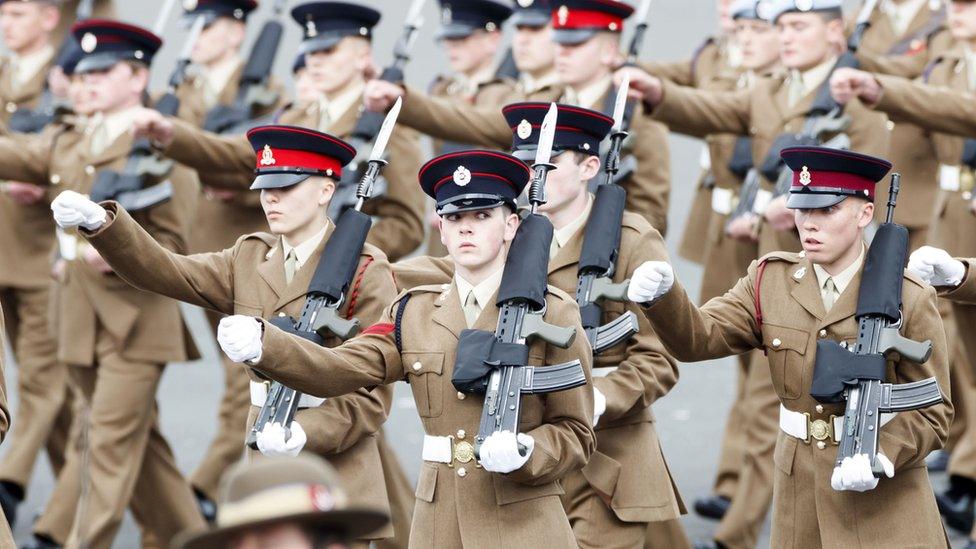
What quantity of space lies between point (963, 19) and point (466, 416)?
3876 millimetres

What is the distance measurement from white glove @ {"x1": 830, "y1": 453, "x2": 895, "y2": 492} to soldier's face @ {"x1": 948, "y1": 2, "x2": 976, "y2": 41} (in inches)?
136

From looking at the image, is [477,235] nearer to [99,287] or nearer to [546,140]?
[546,140]

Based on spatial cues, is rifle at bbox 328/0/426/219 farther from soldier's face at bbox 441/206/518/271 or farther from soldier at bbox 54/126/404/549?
soldier's face at bbox 441/206/518/271

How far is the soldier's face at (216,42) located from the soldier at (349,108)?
171cm

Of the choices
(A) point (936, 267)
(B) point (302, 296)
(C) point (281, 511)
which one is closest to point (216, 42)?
(B) point (302, 296)

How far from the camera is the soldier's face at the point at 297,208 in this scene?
6340mm

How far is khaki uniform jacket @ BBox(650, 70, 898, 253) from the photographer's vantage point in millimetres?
8234

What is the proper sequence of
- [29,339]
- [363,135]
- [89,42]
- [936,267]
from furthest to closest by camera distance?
1. [29,339]
2. [89,42]
3. [363,135]
4. [936,267]

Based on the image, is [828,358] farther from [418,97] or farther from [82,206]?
[418,97]

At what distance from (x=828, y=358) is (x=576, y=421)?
73 cm

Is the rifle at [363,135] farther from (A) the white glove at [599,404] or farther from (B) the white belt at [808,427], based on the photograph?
(B) the white belt at [808,427]

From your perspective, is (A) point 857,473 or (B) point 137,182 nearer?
(A) point 857,473

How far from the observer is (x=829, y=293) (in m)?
5.92

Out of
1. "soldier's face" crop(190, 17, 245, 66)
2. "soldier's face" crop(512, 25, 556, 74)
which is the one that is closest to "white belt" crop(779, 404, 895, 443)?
"soldier's face" crop(512, 25, 556, 74)
